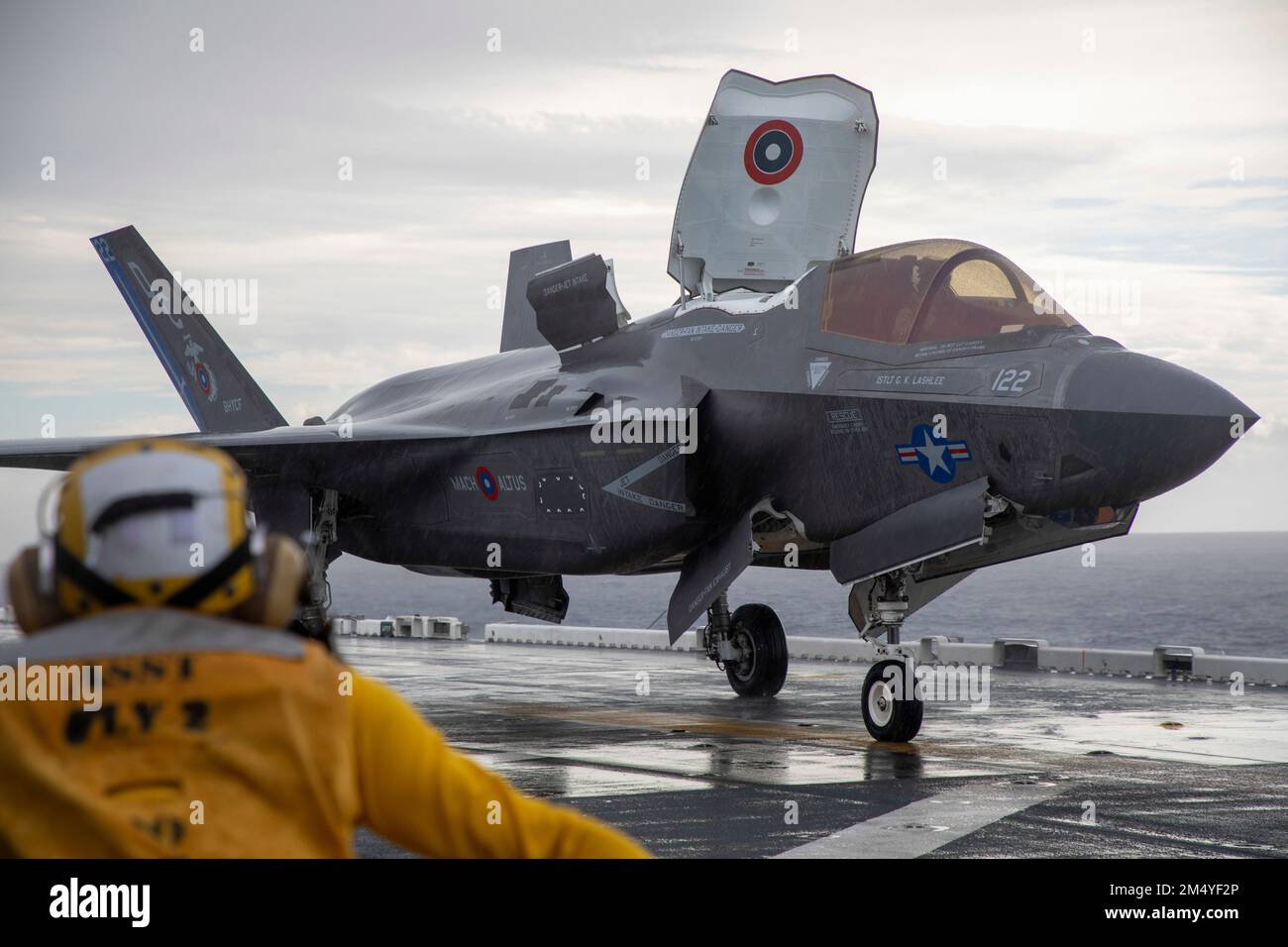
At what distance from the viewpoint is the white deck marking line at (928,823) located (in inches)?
291

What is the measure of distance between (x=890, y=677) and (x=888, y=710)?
282 mm

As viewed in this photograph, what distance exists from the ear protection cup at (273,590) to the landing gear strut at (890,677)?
9.70m

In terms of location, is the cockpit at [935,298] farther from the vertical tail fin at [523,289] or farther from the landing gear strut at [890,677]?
the vertical tail fin at [523,289]

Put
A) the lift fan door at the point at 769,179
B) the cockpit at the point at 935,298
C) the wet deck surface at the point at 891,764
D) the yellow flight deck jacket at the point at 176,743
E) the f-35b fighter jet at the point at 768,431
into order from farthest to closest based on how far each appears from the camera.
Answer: the lift fan door at the point at 769,179 < the cockpit at the point at 935,298 < the f-35b fighter jet at the point at 768,431 < the wet deck surface at the point at 891,764 < the yellow flight deck jacket at the point at 176,743

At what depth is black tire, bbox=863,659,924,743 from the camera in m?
11.4

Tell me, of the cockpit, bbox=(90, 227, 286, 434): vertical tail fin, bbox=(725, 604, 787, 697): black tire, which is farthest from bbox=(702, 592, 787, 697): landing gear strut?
bbox=(90, 227, 286, 434): vertical tail fin

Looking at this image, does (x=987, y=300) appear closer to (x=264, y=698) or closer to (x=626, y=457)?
(x=626, y=457)

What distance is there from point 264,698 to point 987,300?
9170 millimetres

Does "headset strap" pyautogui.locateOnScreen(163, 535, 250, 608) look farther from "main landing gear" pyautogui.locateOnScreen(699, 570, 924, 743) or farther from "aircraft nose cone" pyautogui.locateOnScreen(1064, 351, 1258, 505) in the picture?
"main landing gear" pyautogui.locateOnScreen(699, 570, 924, 743)

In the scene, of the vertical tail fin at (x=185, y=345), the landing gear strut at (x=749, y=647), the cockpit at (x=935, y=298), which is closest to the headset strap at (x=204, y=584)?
the cockpit at (x=935, y=298)

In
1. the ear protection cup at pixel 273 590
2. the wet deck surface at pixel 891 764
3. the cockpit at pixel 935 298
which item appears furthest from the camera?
the cockpit at pixel 935 298

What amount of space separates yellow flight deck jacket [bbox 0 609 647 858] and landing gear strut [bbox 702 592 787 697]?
1408 centimetres
